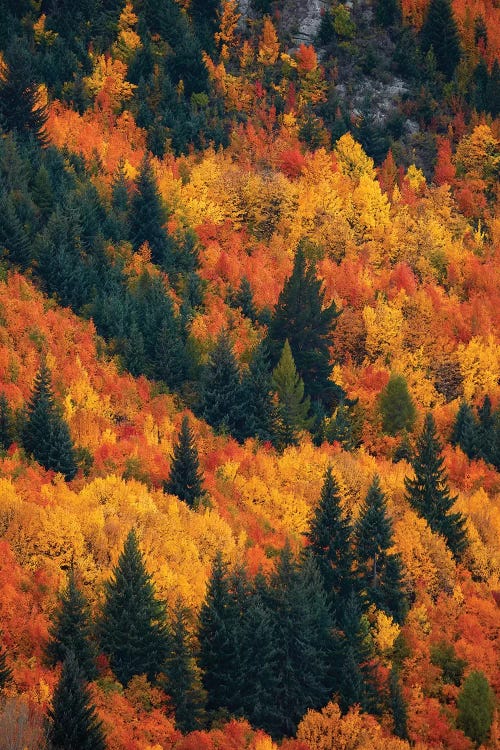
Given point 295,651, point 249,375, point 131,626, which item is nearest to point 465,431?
point 249,375

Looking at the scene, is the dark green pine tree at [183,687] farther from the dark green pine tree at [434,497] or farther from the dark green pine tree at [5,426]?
the dark green pine tree at [434,497]

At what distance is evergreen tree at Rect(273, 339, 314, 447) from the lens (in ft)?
255

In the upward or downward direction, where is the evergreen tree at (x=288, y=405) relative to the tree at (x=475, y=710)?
downward

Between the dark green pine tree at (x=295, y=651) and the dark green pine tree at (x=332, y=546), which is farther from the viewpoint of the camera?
the dark green pine tree at (x=332, y=546)

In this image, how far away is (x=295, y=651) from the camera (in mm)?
54812

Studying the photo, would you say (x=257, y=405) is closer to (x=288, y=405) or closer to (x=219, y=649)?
(x=288, y=405)

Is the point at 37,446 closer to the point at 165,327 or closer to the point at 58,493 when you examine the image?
the point at 58,493

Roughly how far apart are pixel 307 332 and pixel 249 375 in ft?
26.8

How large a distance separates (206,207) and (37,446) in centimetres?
4356

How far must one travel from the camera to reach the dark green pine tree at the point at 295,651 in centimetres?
5412

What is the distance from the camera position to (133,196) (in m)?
95.2

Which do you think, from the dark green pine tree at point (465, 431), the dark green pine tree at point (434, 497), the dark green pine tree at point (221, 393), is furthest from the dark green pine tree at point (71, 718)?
the dark green pine tree at point (465, 431)

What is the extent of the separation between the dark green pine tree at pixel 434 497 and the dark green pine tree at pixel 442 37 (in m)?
72.1

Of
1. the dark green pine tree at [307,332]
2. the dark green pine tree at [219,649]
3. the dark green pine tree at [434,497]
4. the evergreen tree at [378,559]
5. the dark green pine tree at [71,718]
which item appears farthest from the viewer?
the dark green pine tree at [307,332]
